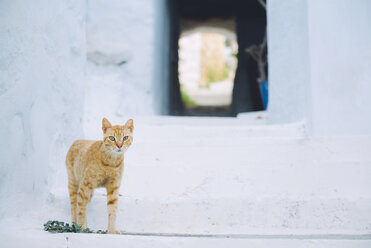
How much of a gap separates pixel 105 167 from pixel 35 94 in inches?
22.4

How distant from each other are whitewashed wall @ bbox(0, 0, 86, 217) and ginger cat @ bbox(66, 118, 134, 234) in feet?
0.84

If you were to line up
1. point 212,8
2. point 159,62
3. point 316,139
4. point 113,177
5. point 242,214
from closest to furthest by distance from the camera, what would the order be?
point 113,177, point 242,214, point 316,139, point 159,62, point 212,8

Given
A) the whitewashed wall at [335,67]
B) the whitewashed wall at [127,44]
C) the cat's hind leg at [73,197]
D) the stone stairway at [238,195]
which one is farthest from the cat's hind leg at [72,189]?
the whitewashed wall at [127,44]

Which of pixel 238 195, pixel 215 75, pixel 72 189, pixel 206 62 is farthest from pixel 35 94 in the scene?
pixel 206 62

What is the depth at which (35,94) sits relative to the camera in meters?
1.85

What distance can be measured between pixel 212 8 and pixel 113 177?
731 cm

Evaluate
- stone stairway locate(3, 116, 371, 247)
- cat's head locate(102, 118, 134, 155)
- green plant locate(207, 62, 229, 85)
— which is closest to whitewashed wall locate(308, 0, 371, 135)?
stone stairway locate(3, 116, 371, 247)

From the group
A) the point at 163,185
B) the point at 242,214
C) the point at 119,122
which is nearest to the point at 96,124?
the point at 119,122

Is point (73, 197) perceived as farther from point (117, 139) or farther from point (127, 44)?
point (127, 44)

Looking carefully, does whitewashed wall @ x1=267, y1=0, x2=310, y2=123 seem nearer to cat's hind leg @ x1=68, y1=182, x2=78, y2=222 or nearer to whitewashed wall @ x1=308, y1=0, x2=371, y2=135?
whitewashed wall @ x1=308, y1=0, x2=371, y2=135

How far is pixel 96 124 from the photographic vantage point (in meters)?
2.85

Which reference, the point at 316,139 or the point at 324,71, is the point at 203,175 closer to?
the point at 316,139

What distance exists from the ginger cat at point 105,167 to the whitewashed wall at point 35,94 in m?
0.26

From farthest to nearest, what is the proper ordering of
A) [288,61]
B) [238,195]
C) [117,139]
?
[288,61]
[238,195]
[117,139]
